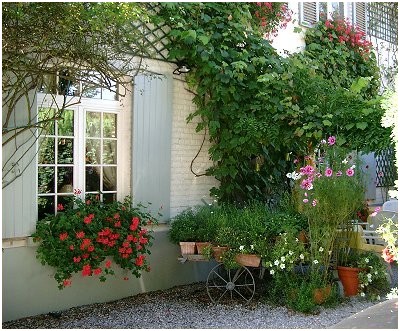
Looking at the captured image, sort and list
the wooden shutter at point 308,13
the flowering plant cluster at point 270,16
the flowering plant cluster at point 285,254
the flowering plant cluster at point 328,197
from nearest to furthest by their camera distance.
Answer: the flowering plant cluster at point 285,254 → the flowering plant cluster at point 328,197 → the flowering plant cluster at point 270,16 → the wooden shutter at point 308,13

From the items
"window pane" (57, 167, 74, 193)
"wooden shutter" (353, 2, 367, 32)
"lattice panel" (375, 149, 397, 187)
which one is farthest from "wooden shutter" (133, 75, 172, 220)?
"lattice panel" (375, 149, 397, 187)

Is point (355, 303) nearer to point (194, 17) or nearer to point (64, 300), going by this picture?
point (64, 300)

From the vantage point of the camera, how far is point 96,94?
701cm

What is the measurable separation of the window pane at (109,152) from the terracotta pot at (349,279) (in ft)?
9.75

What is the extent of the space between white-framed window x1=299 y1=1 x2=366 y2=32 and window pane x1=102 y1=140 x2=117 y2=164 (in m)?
4.55

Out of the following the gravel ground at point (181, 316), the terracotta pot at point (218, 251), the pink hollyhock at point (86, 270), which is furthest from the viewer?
the terracotta pot at point (218, 251)

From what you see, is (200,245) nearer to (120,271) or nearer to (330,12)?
(120,271)

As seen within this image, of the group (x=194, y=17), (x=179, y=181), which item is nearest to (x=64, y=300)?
(x=179, y=181)

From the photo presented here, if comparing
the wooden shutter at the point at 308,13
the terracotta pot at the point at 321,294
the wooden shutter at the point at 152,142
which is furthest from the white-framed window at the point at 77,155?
the wooden shutter at the point at 308,13

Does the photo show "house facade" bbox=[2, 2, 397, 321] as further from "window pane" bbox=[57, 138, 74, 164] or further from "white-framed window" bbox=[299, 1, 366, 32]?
"white-framed window" bbox=[299, 1, 366, 32]

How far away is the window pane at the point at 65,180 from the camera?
6.68m

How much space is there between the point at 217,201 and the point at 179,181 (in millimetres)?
623

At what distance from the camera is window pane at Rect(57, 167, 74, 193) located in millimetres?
6684

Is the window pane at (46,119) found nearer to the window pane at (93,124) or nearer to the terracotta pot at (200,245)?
the window pane at (93,124)
